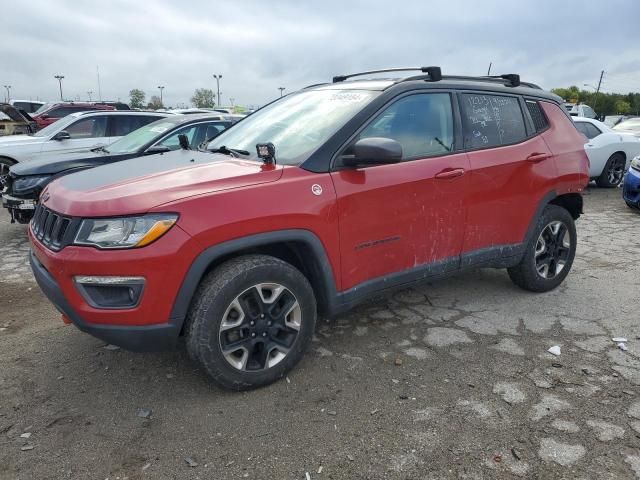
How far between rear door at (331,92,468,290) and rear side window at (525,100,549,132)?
100cm

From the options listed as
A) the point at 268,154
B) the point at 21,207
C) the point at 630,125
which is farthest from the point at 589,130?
the point at 21,207

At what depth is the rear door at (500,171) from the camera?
3.64 metres

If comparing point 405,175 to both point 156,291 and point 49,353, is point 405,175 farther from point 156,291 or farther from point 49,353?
point 49,353

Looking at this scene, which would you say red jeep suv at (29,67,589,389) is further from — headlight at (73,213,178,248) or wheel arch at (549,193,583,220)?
wheel arch at (549,193,583,220)

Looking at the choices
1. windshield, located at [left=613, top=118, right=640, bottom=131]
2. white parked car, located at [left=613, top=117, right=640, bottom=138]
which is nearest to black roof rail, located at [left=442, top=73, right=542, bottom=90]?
white parked car, located at [left=613, top=117, right=640, bottom=138]

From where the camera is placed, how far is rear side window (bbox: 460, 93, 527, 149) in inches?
144

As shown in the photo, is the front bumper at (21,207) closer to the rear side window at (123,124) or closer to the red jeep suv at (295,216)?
the red jeep suv at (295,216)

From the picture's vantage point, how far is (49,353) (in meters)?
3.35

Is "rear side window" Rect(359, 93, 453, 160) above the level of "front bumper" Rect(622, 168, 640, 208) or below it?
A: above

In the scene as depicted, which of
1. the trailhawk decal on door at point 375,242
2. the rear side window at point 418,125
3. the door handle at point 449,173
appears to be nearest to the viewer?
the trailhawk decal on door at point 375,242

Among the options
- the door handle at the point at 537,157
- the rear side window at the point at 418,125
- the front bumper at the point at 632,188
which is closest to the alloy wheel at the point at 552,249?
the door handle at the point at 537,157

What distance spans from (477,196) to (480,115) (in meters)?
0.65

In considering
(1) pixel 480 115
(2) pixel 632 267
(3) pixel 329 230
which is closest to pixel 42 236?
(3) pixel 329 230

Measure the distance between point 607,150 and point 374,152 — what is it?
919 cm
